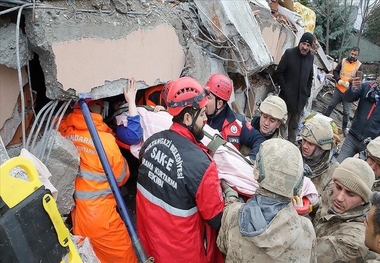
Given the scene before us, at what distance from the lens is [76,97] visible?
2.77 meters

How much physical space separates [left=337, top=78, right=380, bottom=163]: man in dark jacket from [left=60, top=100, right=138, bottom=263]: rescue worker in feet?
10.9

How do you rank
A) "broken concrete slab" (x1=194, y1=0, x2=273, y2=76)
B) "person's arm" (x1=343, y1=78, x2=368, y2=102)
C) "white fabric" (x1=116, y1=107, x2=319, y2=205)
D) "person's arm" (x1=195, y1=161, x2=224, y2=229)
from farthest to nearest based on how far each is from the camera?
"person's arm" (x1=343, y1=78, x2=368, y2=102), "broken concrete slab" (x1=194, y1=0, x2=273, y2=76), "white fabric" (x1=116, y1=107, x2=319, y2=205), "person's arm" (x1=195, y1=161, x2=224, y2=229)

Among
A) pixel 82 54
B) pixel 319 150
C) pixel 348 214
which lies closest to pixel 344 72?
pixel 319 150

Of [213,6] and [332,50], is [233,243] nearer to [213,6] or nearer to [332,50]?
[213,6]

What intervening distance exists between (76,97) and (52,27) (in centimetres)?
55

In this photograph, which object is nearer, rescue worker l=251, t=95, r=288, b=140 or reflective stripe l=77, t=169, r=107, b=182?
reflective stripe l=77, t=169, r=107, b=182

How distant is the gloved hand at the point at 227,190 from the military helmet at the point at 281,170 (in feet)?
1.40

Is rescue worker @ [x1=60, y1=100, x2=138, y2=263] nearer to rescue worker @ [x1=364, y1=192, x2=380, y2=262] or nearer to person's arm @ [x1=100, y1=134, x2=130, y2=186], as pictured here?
person's arm @ [x1=100, y1=134, x2=130, y2=186]

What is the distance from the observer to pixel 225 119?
3441 mm

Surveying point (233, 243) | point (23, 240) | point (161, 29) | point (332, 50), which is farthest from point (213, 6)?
point (332, 50)

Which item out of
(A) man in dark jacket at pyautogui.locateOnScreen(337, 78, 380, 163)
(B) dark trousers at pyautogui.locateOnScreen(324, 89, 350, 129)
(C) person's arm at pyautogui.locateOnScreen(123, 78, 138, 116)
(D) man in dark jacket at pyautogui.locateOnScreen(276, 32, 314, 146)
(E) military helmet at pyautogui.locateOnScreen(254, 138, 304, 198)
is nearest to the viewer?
(E) military helmet at pyautogui.locateOnScreen(254, 138, 304, 198)

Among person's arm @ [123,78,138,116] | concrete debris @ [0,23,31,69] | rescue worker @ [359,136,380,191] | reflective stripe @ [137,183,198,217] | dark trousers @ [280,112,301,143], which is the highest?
concrete debris @ [0,23,31,69]

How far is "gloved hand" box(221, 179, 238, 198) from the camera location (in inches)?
91.2

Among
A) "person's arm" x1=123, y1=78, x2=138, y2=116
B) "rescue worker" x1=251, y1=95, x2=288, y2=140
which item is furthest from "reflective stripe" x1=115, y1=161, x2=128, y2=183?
"rescue worker" x1=251, y1=95, x2=288, y2=140
